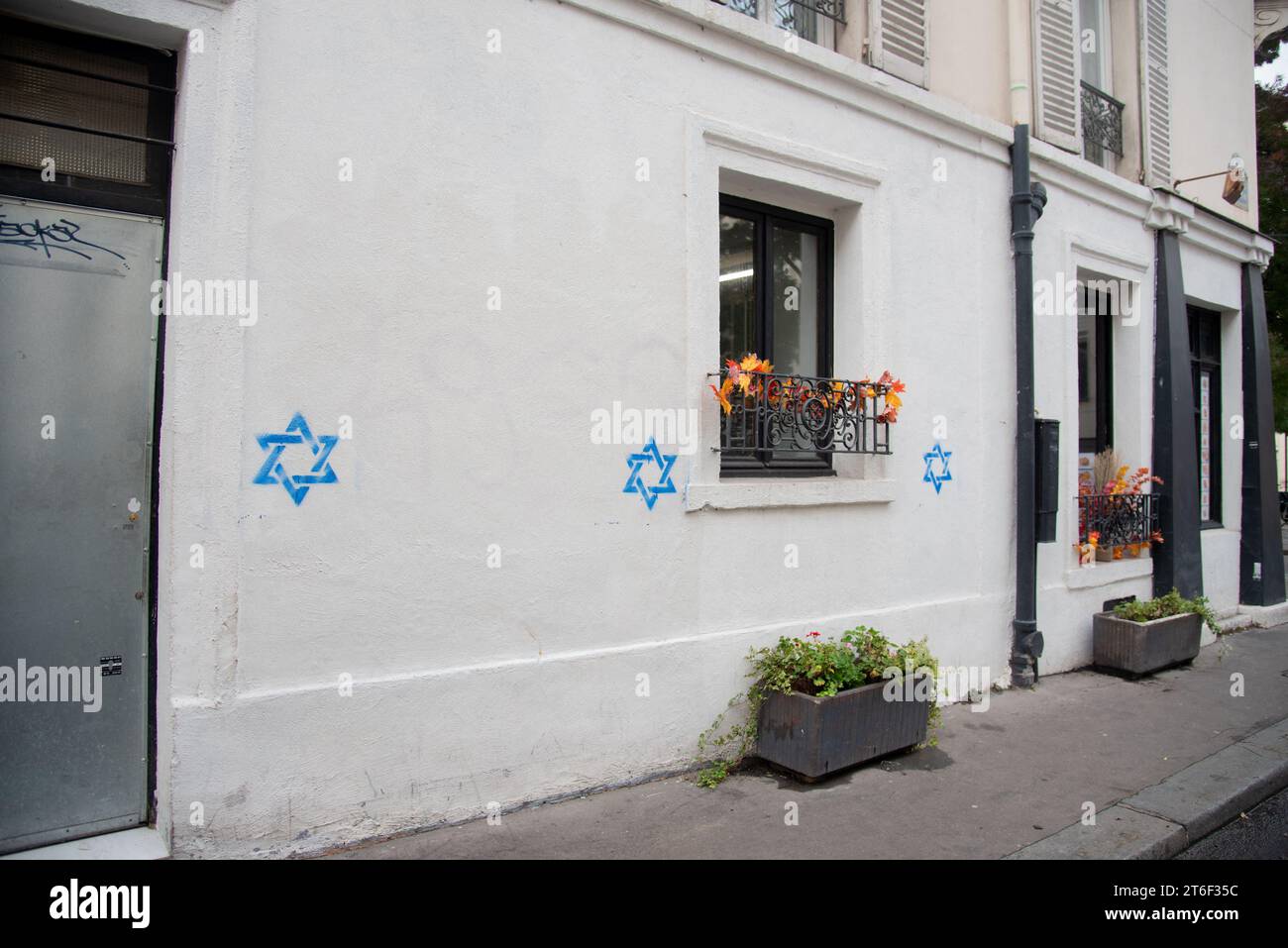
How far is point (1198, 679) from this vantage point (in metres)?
7.29

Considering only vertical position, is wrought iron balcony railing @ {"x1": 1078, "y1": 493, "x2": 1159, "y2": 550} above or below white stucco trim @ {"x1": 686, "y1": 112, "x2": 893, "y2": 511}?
below

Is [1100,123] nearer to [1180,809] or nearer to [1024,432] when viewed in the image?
[1024,432]

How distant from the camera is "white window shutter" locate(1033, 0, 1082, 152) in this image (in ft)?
23.5

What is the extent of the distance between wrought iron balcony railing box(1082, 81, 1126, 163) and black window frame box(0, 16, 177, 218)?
7.58 m

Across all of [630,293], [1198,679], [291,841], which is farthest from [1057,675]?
[291,841]

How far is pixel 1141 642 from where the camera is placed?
23.4 ft

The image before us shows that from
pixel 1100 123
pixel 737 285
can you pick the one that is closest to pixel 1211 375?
pixel 1100 123

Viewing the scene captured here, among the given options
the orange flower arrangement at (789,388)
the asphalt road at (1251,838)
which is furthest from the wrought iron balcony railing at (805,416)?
the asphalt road at (1251,838)

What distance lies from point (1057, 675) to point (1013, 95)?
486 centimetres

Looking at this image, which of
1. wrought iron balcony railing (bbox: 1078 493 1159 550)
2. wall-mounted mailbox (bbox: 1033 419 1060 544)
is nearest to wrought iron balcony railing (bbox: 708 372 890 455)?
wall-mounted mailbox (bbox: 1033 419 1060 544)

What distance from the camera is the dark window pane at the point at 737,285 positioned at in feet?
18.0

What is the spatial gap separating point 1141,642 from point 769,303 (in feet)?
14.8

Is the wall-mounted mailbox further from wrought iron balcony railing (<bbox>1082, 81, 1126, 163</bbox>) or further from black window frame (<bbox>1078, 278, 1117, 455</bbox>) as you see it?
wrought iron balcony railing (<bbox>1082, 81, 1126, 163</bbox>)
